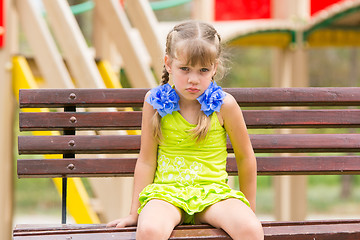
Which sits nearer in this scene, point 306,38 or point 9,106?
point 9,106

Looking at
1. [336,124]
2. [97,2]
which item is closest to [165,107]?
[336,124]

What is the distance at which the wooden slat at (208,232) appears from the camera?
2.71 m

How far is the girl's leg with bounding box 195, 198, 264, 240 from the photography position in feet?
8.68

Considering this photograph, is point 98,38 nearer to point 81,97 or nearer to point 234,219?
point 81,97

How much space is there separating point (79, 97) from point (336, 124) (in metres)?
1.23

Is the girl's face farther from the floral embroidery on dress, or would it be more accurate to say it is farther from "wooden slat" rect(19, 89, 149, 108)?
"wooden slat" rect(19, 89, 149, 108)

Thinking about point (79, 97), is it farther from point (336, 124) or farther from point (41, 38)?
point (41, 38)

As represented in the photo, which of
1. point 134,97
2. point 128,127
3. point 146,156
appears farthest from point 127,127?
point 146,156

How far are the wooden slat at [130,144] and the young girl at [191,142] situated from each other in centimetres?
36

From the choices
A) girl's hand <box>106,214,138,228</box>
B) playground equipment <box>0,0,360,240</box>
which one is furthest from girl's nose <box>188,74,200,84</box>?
playground equipment <box>0,0,360,240</box>

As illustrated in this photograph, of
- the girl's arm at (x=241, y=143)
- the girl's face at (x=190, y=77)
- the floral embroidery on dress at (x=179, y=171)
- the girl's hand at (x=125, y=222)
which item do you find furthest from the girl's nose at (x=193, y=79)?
the girl's hand at (x=125, y=222)

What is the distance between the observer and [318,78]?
22.6 meters

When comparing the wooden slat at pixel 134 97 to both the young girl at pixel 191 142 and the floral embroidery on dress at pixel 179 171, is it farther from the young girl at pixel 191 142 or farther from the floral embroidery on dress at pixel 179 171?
the floral embroidery on dress at pixel 179 171

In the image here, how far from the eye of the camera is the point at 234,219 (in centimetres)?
267
